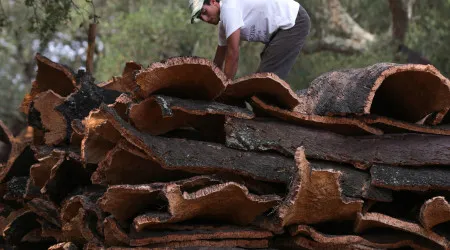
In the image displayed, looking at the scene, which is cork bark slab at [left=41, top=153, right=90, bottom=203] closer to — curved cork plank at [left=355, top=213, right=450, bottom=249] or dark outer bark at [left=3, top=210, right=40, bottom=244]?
dark outer bark at [left=3, top=210, right=40, bottom=244]

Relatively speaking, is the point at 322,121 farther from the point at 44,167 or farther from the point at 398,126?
the point at 44,167

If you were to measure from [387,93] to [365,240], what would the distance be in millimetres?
678

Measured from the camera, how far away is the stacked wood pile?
107 inches

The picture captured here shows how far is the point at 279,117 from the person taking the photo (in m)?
3.02

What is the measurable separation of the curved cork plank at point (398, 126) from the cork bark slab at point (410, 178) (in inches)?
7.0

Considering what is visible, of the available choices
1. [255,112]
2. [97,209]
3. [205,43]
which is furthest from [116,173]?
[205,43]

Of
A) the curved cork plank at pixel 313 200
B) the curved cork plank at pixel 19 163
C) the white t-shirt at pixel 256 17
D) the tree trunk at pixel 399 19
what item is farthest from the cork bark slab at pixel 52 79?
the tree trunk at pixel 399 19

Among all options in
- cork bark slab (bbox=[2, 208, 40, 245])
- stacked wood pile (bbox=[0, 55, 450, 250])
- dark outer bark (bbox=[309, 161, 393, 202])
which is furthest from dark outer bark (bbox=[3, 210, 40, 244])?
dark outer bark (bbox=[309, 161, 393, 202])

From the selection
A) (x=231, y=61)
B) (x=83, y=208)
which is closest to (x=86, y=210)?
(x=83, y=208)

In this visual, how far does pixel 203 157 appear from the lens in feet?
9.25

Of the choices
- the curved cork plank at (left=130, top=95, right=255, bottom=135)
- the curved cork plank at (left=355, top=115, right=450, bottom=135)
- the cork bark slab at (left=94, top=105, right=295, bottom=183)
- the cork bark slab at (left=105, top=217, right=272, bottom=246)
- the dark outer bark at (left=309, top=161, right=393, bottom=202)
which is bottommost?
the cork bark slab at (left=105, top=217, right=272, bottom=246)

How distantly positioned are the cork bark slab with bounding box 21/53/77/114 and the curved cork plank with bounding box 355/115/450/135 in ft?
6.63

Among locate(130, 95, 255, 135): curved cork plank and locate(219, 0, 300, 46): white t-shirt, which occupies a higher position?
locate(219, 0, 300, 46): white t-shirt

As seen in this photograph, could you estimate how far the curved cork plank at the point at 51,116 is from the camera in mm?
3973
